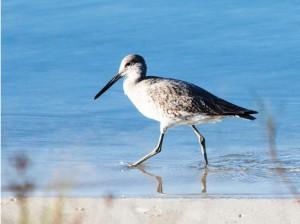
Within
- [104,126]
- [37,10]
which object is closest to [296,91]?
[104,126]

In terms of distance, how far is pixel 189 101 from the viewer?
866cm

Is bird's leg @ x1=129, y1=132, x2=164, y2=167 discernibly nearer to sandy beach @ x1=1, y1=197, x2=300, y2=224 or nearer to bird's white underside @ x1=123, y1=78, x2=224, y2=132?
bird's white underside @ x1=123, y1=78, x2=224, y2=132

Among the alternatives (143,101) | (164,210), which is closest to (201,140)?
(143,101)

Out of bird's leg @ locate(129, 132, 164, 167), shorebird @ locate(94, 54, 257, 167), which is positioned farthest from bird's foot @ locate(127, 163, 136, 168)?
shorebird @ locate(94, 54, 257, 167)

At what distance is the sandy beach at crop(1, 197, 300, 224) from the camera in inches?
257

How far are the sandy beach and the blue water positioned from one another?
0.64 feet

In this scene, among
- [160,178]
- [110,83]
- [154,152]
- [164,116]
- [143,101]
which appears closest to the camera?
[160,178]

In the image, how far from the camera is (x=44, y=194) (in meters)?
7.13

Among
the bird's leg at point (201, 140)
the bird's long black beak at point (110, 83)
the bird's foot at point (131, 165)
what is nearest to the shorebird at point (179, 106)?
the bird's leg at point (201, 140)

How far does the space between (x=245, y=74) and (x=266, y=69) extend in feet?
0.76

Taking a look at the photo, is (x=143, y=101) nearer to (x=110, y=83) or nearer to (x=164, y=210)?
(x=110, y=83)

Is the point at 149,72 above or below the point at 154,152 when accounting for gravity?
below

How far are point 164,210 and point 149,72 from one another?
448cm

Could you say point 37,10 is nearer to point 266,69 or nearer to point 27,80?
point 27,80
